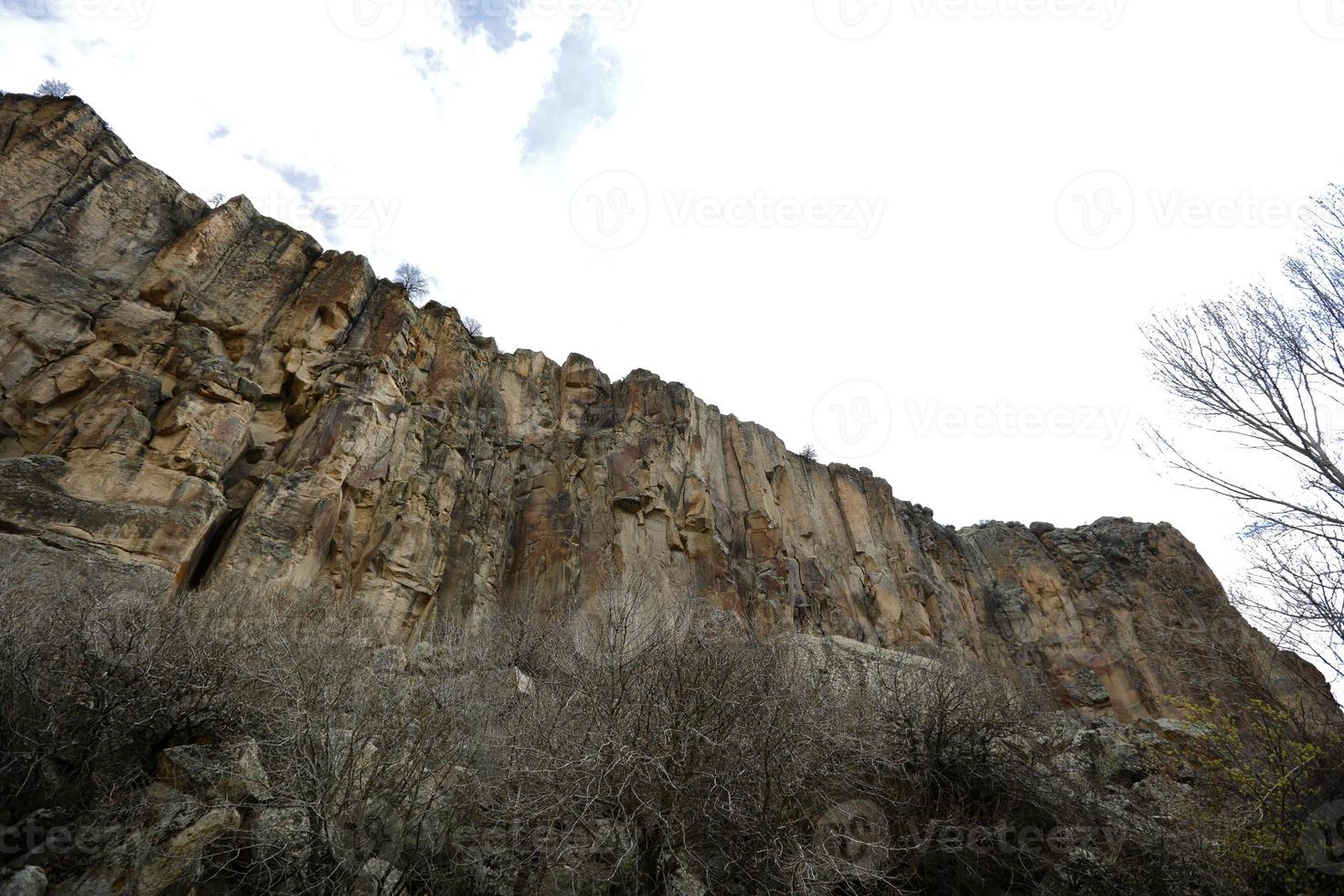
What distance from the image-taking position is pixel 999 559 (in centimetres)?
3434

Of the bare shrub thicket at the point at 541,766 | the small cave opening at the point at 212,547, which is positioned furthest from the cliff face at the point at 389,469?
the bare shrub thicket at the point at 541,766

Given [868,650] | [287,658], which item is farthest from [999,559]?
[287,658]

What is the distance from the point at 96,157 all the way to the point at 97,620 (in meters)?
18.4

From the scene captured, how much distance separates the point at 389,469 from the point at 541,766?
1265cm

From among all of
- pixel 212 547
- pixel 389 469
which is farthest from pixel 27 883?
pixel 389 469

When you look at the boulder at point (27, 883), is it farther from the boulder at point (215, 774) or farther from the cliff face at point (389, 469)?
the cliff face at point (389, 469)

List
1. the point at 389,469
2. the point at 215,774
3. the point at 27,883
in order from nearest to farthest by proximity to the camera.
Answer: the point at 27,883 < the point at 215,774 < the point at 389,469

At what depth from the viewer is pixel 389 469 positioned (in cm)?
1894

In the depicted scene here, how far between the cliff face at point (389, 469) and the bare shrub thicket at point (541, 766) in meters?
4.08

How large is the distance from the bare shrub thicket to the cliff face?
4.08m

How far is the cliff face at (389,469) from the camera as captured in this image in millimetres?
14852

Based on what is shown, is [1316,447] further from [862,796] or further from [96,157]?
[96,157]

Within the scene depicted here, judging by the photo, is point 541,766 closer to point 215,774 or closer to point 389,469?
point 215,774

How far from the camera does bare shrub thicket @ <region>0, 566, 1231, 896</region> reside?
22.8 feet
